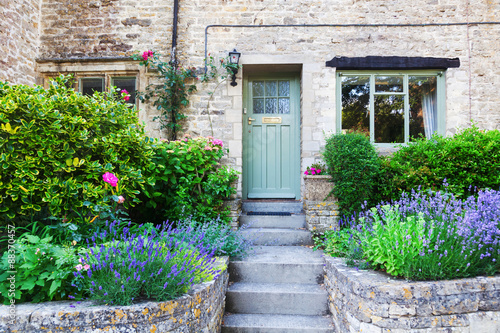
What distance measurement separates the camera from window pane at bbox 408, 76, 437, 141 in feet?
19.7

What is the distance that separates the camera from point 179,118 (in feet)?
19.0

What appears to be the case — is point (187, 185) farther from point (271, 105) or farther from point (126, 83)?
point (126, 83)

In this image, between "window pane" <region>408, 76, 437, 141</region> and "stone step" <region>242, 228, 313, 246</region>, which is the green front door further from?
"window pane" <region>408, 76, 437, 141</region>

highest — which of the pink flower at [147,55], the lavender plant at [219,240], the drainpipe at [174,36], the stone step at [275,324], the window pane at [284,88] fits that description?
the drainpipe at [174,36]

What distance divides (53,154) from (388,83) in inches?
230

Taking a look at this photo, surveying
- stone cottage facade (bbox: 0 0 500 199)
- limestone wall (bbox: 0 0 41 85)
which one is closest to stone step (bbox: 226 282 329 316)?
stone cottage facade (bbox: 0 0 500 199)

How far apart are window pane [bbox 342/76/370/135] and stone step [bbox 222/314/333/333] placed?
387 cm

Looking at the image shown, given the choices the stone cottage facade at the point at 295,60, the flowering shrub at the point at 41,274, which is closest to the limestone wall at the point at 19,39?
the stone cottage facade at the point at 295,60

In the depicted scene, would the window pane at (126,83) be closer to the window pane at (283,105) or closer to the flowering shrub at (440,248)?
the window pane at (283,105)

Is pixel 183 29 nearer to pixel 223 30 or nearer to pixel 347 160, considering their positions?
pixel 223 30

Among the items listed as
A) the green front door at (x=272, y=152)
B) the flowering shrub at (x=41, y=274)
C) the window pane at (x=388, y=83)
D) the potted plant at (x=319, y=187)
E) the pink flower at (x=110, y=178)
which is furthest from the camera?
the green front door at (x=272, y=152)

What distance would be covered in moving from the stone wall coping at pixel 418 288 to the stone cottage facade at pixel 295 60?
321cm

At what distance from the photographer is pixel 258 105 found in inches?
250

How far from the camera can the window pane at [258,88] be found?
6.36 meters
